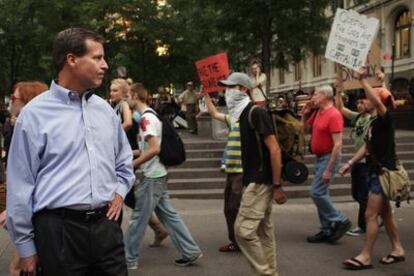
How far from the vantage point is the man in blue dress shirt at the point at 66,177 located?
282cm

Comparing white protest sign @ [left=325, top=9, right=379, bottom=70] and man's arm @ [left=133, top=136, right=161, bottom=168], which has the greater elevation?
white protest sign @ [left=325, top=9, right=379, bottom=70]

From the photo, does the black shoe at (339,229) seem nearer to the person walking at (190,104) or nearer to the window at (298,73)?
the person walking at (190,104)

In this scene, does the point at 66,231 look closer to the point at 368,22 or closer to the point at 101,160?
the point at 101,160

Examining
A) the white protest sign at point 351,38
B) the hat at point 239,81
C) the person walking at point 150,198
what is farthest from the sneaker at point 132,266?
the white protest sign at point 351,38

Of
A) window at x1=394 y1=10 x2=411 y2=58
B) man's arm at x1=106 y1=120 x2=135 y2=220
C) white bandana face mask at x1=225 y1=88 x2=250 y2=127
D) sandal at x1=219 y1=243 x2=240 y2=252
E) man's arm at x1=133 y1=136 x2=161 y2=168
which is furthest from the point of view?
window at x1=394 y1=10 x2=411 y2=58

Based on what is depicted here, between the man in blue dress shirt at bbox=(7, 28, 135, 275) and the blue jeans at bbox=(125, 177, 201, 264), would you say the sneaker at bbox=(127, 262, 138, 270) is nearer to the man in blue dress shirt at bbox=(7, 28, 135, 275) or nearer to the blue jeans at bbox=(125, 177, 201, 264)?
the blue jeans at bbox=(125, 177, 201, 264)

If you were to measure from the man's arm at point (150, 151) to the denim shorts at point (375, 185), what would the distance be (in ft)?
6.67

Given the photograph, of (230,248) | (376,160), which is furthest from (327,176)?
(230,248)

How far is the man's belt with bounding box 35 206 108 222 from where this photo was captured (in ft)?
9.36

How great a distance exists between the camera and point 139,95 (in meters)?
5.77

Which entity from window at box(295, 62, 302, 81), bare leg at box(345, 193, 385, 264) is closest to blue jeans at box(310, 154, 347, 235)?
bare leg at box(345, 193, 385, 264)

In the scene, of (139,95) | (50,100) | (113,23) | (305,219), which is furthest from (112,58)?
(50,100)

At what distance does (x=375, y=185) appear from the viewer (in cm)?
563

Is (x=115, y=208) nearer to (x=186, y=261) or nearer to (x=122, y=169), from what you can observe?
(x=122, y=169)
